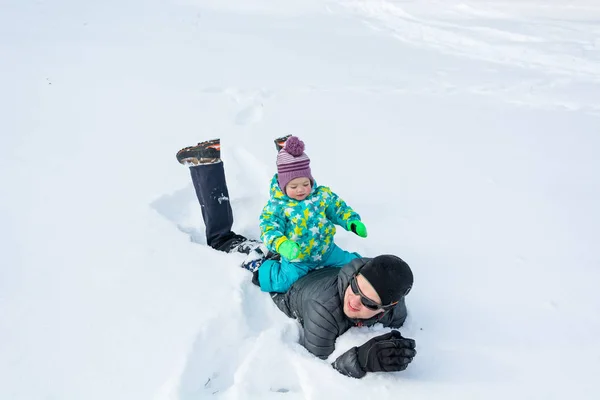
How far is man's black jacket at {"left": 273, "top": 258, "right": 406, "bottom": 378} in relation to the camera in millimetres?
2132

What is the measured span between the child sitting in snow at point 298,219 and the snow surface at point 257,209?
0.66ft

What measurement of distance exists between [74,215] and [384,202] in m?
2.11

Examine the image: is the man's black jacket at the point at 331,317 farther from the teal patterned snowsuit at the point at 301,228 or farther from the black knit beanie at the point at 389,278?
the teal patterned snowsuit at the point at 301,228

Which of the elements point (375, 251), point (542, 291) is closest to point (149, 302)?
point (375, 251)

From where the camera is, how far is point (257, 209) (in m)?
3.32

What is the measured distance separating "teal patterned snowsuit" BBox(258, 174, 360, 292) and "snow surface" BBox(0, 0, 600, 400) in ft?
0.53

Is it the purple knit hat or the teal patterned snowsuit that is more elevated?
the purple knit hat

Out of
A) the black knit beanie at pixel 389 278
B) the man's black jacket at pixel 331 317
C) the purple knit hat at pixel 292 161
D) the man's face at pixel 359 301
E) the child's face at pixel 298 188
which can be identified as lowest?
the man's black jacket at pixel 331 317

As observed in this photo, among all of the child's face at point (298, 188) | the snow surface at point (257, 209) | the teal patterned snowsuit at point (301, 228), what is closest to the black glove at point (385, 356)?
the snow surface at point (257, 209)

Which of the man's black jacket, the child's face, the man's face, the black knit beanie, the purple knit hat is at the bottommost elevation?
the man's black jacket

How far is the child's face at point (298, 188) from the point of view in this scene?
2.63 meters

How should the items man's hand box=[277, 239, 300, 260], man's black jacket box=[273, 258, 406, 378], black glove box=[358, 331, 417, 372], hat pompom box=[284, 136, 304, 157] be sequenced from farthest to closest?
hat pompom box=[284, 136, 304, 157], man's hand box=[277, 239, 300, 260], man's black jacket box=[273, 258, 406, 378], black glove box=[358, 331, 417, 372]

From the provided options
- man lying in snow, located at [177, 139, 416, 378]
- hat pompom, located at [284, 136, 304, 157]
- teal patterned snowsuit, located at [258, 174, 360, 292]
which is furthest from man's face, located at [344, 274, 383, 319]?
hat pompom, located at [284, 136, 304, 157]

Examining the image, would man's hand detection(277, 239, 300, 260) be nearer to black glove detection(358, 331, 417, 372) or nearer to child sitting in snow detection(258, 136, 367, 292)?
child sitting in snow detection(258, 136, 367, 292)
